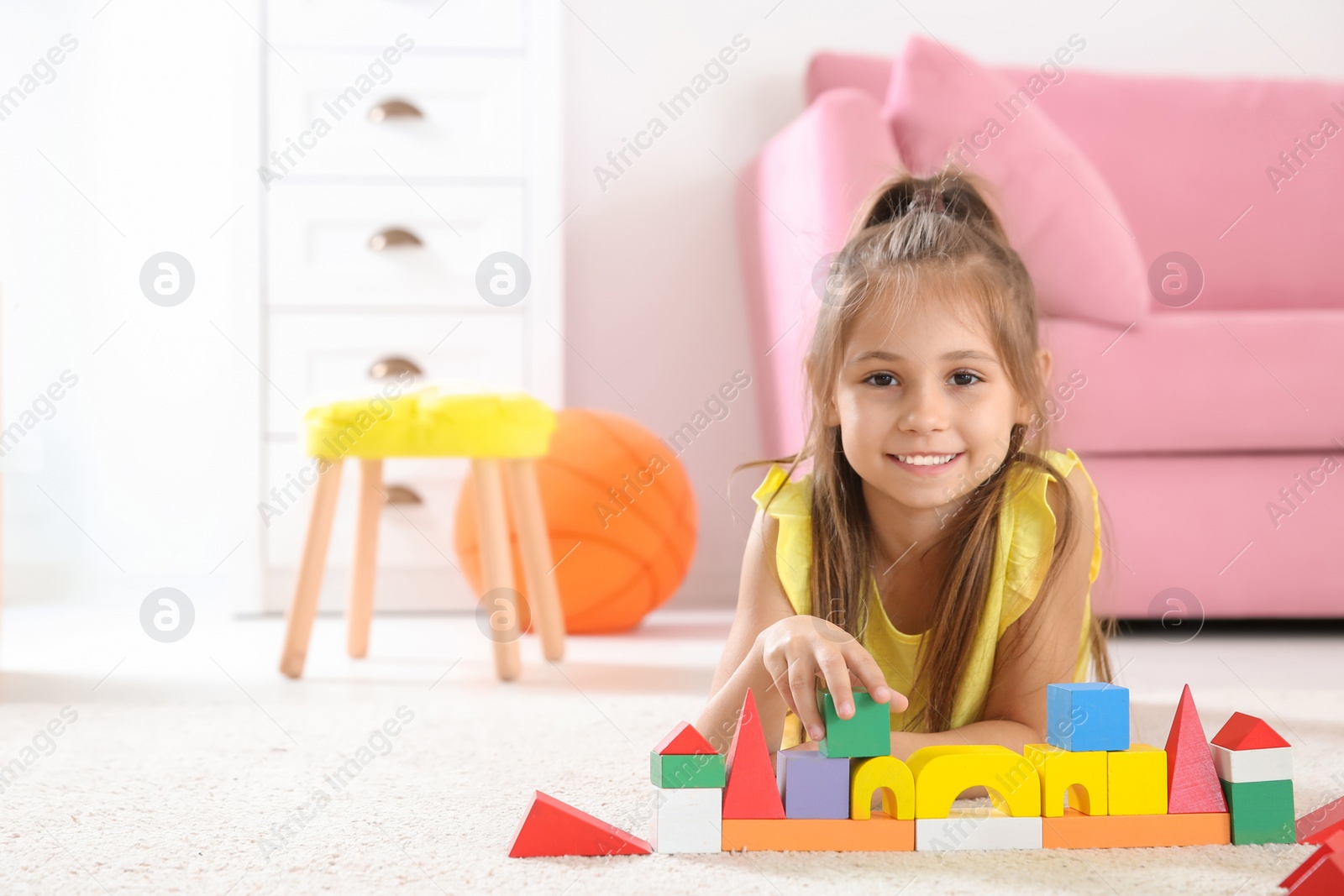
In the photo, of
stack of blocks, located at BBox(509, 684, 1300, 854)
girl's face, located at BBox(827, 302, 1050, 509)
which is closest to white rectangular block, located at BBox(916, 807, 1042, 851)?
stack of blocks, located at BBox(509, 684, 1300, 854)

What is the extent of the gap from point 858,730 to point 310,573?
3.10 feet

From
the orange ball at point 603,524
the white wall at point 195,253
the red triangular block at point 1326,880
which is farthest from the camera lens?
the white wall at point 195,253

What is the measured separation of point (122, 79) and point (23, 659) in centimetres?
129

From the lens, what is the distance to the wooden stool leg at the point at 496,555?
4.46 feet

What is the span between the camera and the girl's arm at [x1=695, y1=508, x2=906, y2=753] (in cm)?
63

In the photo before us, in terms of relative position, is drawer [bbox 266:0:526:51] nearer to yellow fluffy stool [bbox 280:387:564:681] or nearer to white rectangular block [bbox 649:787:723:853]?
yellow fluffy stool [bbox 280:387:564:681]

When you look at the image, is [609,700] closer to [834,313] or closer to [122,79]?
[834,313]

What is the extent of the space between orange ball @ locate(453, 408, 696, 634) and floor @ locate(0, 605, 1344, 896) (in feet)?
0.22

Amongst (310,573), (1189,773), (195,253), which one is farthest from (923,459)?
(195,253)

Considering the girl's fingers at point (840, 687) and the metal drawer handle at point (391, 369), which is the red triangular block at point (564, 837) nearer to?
the girl's fingers at point (840, 687)

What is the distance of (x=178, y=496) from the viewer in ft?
7.63

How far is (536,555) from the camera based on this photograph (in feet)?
4.97

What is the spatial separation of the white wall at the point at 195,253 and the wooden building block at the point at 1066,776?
1594 mm

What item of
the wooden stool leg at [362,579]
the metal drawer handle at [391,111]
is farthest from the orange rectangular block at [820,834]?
the metal drawer handle at [391,111]
